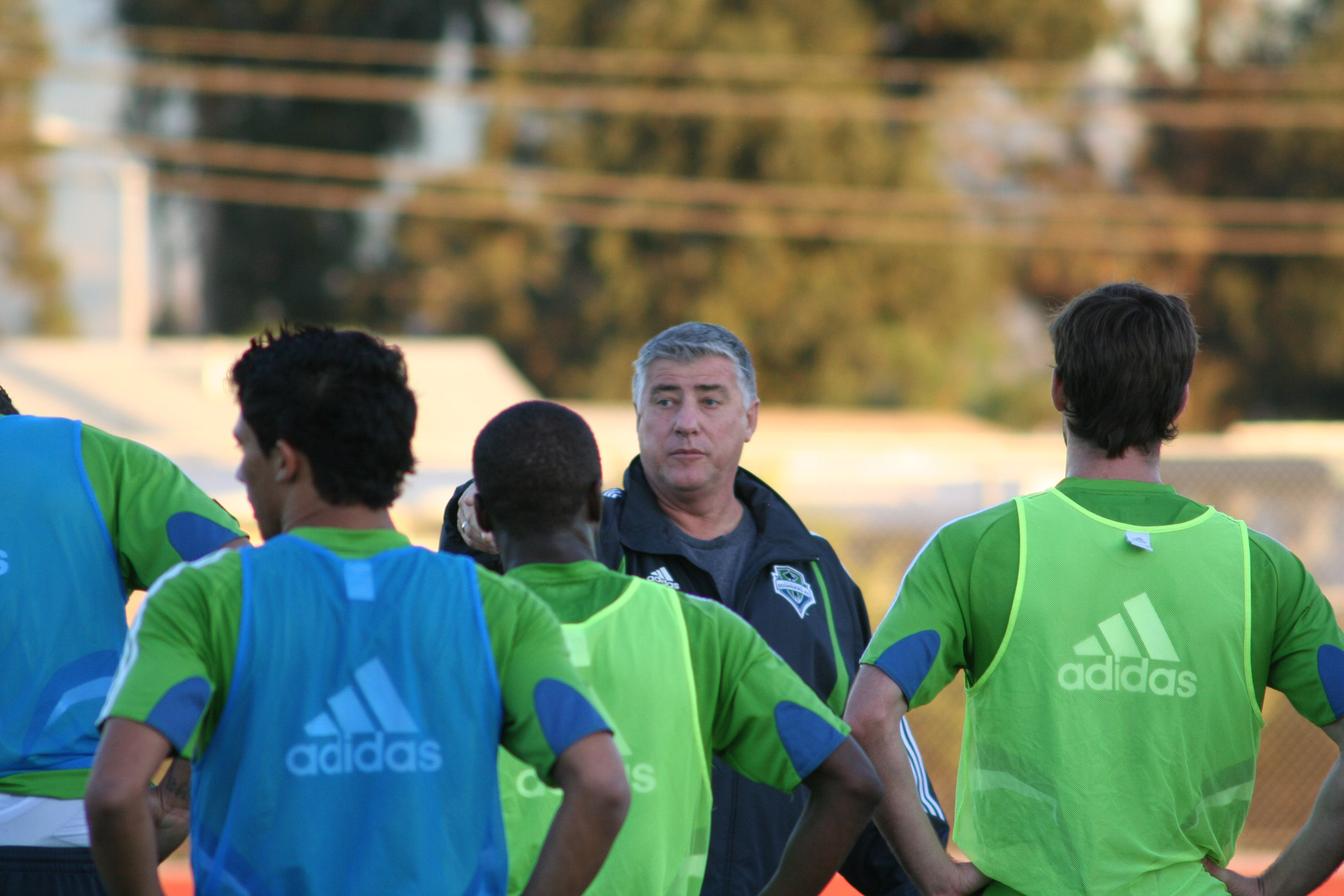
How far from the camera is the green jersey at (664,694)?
2.48 metres

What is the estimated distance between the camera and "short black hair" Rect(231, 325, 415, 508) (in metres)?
2.24

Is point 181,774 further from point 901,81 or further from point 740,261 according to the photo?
point 901,81

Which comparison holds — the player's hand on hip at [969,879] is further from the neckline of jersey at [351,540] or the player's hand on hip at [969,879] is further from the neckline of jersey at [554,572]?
the neckline of jersey at [351,540]

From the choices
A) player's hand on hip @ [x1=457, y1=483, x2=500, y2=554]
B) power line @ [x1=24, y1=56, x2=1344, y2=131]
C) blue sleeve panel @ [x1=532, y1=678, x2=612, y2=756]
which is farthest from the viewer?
power line @ [x1=24, y1=56, x2=1344, y2=131]

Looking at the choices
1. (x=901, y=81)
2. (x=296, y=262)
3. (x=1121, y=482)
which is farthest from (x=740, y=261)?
(x=1121, y=482)

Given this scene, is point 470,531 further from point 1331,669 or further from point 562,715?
point 1331,669

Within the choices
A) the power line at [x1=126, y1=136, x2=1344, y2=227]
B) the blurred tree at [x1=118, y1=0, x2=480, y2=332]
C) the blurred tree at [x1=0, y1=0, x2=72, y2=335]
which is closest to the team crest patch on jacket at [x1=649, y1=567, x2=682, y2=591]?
the power line at [x1=126, y1=136, x2=1344, y2=227]

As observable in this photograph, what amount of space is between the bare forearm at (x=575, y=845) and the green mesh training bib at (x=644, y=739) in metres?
A: 0.33

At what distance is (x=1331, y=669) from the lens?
278 cm

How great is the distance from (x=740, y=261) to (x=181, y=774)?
72.7 ft

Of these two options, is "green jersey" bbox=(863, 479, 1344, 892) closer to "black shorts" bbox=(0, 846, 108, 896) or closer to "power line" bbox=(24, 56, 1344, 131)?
"black shorts" bbox=(0, 846, 108, 896)

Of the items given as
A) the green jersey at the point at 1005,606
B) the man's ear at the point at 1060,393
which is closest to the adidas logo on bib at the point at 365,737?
the green jersey at the point at 1005,606

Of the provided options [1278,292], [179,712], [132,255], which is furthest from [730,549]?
[1278,292]

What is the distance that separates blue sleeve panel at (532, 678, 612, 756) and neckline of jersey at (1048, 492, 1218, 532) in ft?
3.69
